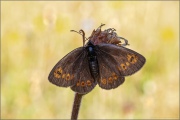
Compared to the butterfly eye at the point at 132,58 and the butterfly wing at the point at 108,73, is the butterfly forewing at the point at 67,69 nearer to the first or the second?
the butterfly wing at the point at 108,73

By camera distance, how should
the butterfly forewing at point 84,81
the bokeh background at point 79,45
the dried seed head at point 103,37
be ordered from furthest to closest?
the bokeh background at point 79,45
the dried seed head at point 103,37
the butterfly forewing at point 84,81

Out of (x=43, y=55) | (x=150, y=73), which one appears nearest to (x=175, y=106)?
(x=150, y=73)

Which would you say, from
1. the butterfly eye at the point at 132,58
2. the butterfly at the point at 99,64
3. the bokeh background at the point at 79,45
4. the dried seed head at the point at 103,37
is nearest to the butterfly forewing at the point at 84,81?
the butterfly at the point at 99,64

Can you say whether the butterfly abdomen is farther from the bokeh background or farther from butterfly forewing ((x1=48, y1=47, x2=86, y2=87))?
the bokeh background

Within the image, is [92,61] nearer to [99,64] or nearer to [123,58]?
[99,64]

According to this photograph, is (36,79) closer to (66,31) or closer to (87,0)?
(66,31)

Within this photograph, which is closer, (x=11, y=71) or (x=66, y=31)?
(x=11, y=71)

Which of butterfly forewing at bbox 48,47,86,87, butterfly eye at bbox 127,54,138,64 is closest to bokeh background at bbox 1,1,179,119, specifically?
butterfly forewing at bbox 48,47,86,87
